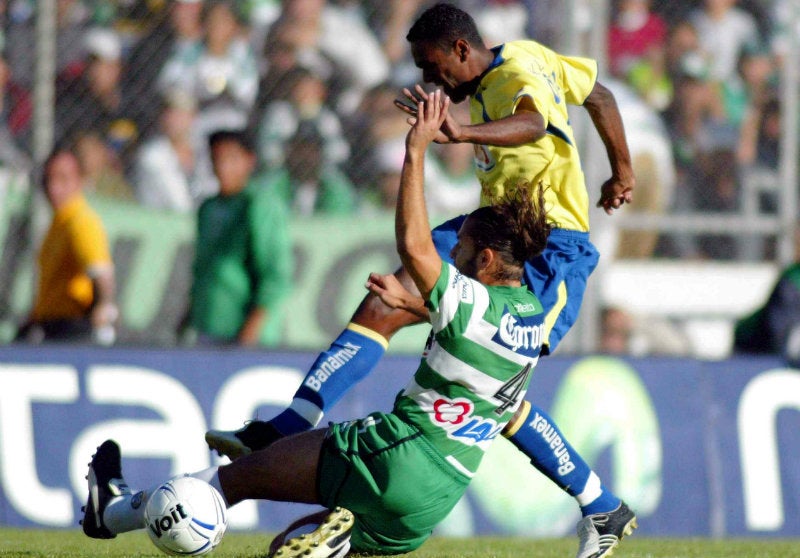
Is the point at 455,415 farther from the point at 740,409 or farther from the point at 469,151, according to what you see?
the point at 469,151

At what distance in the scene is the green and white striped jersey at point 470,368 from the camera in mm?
4500

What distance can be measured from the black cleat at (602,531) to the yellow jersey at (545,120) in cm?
130

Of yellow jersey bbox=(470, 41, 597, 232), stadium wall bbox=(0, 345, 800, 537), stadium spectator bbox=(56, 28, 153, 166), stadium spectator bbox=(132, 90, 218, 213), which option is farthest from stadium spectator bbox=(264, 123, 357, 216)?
yellow jersey bbox=(470, 41, 597, 232)

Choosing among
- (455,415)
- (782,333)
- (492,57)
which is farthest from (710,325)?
(455,415)

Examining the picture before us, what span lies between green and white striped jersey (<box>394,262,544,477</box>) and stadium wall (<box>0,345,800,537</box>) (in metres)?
3.14

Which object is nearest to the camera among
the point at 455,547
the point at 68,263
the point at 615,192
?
the point at 615,192

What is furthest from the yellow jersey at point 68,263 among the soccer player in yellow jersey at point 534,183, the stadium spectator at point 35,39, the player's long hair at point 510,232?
the player's long hair at point 510,232

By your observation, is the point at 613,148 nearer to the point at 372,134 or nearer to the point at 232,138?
the point at 232,138

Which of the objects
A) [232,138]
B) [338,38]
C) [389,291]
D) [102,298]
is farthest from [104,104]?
[389,291]

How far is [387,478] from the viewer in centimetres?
460

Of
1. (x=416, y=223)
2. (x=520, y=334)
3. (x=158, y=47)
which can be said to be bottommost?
(x=520, y=334)

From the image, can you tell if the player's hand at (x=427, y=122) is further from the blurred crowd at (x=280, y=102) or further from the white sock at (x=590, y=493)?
the blurred crowd at (x=280, y=102)

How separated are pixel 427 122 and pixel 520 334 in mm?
852

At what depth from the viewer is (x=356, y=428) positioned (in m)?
4.72
